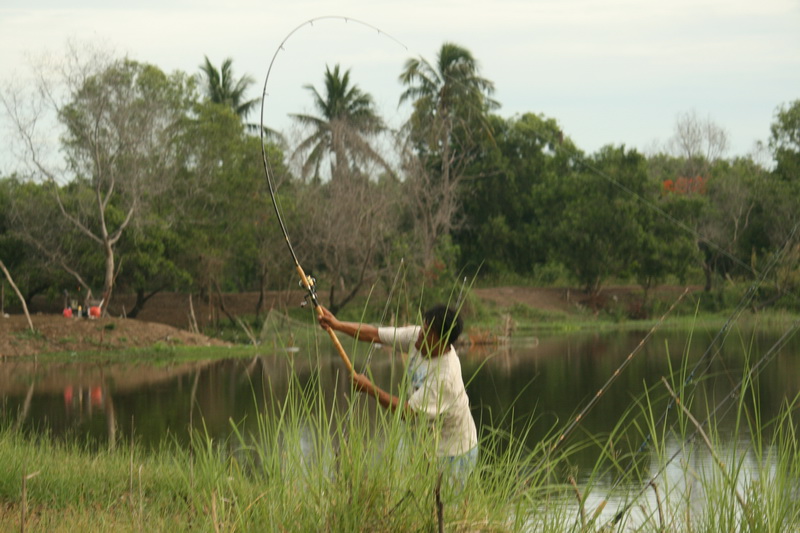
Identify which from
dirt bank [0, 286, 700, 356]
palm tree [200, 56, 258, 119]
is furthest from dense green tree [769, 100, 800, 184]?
palm tree [200, 56, 258, 119]

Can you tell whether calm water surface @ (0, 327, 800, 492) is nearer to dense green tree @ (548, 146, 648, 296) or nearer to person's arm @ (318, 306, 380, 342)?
person's arm @ (318, 306, 380, 342)

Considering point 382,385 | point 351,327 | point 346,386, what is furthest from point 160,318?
point 351,327

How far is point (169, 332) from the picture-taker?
2547 cm

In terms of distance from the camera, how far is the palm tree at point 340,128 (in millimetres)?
30688

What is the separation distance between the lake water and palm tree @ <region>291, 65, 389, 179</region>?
7.04 metres

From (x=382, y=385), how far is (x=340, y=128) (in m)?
15.9

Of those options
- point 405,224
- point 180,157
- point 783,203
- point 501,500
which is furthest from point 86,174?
point 501,500

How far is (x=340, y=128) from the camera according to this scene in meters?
31.1

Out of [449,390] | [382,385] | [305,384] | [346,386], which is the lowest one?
[382,385]

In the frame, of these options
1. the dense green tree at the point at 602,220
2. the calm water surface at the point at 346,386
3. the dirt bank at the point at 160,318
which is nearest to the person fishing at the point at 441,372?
the calm water surface at the point at 346,386

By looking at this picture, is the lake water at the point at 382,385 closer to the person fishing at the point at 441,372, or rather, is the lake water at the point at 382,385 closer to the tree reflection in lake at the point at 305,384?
the tree reflection in lake at the point at 305,384

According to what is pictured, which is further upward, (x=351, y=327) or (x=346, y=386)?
(x=351, y=327)

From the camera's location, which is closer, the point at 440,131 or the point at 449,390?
the point at 449,390

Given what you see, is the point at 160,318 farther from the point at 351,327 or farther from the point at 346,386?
the point at 351,327
